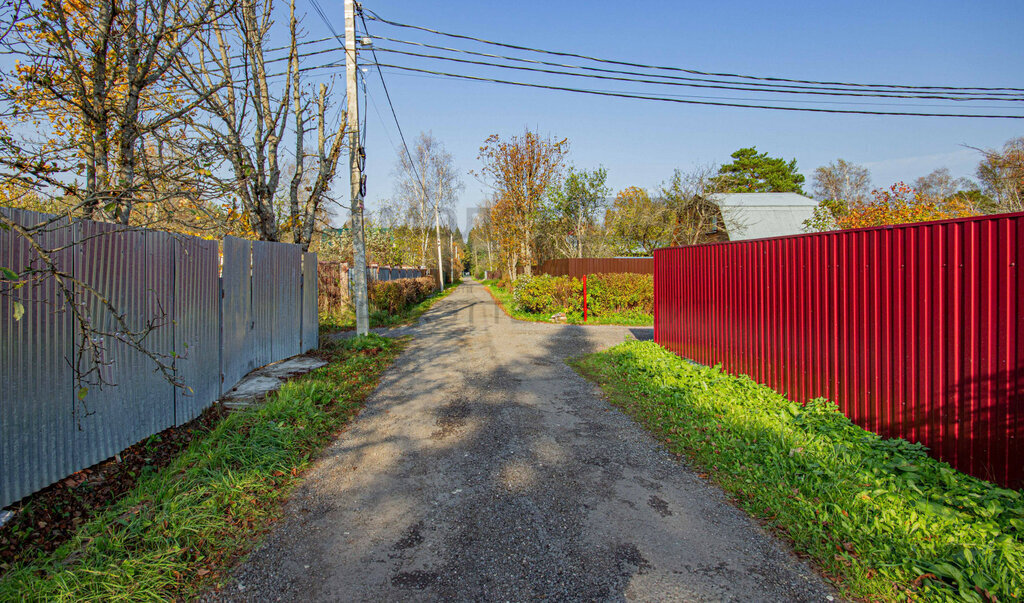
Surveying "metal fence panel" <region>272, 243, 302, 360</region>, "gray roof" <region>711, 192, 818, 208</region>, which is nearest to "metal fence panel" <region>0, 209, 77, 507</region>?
"metal fence panel" <region>272, 243, 302, 360</region>

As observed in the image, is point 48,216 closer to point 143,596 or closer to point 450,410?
point 143,596

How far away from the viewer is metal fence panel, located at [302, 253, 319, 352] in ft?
28.1

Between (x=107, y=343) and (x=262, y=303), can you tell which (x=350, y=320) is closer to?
(x=262, y=303)

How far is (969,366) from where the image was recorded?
3160mm

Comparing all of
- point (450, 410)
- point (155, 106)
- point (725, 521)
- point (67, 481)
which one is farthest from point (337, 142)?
point (725, 521)

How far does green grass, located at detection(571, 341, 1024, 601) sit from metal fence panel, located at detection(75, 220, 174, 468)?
420 cm

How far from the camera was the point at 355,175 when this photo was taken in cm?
984

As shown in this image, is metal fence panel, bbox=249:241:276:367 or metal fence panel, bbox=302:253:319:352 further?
metal fence panel, bbox=302:253:319:352

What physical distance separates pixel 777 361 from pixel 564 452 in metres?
2.84

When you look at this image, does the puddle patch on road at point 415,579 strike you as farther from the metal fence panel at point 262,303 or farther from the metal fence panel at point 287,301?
the metal fence panel at point 287,301

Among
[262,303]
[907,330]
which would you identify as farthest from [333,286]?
[907,330]

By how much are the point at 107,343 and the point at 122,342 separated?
0.39 m

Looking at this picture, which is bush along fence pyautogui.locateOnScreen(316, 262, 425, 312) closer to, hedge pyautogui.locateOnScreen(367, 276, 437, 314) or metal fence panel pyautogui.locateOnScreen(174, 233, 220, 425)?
hedge pyautogui.locateOnScreen(367, 276, 437, 314)

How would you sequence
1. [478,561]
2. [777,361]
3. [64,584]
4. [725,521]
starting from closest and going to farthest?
[64,584] → [478,561] → [725,521] → [777,361]
